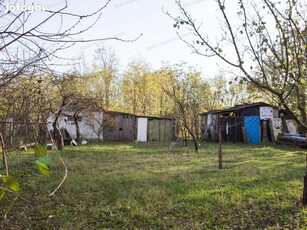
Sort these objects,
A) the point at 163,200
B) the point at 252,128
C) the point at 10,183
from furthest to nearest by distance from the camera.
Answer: the point at 252,128 → the point at 163,200 → the point at 10,183

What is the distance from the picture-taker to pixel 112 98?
28.8 m

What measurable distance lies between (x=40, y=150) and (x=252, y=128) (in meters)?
20.3

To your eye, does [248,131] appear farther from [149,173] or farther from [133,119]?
[149,173]

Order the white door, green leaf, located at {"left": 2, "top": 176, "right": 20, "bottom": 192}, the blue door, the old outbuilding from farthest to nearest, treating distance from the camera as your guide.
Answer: the white door
the blue door
the old outbuilding
green leaf, located at {"left": 2, "top": 176, "right": 20, "bottom": 192}

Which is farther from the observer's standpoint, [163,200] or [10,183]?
[163,200]

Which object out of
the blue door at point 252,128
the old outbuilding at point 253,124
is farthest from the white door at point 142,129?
the blue door at point 252,128

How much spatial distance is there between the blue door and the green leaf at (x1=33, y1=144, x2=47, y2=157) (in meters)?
20.0

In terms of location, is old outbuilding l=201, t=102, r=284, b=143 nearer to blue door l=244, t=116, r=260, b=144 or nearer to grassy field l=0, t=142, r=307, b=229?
blue door l=244, t=116, r=260, b=144

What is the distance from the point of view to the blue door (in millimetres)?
19547

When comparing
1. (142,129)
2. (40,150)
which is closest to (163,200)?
(40,150)

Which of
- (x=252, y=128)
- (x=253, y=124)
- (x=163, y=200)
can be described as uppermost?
(x=253, y=124)

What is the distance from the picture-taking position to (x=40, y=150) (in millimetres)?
833

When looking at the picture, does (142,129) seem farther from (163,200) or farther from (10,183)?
(10,183)

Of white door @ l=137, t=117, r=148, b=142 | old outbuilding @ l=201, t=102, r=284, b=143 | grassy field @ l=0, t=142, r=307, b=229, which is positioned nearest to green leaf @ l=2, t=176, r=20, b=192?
grassy field @ l=0, t=142, r=307, b=229
